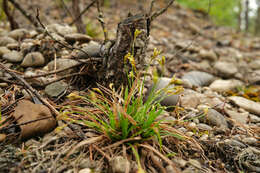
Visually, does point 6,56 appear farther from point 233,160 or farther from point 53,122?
point 233,160

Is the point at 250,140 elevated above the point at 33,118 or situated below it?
below

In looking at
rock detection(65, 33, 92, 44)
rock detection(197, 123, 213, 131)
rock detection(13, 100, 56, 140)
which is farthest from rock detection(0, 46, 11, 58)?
rock detection(197, 123, 213, 131)

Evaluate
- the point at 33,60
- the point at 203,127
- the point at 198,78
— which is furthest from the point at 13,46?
the point at 198,78

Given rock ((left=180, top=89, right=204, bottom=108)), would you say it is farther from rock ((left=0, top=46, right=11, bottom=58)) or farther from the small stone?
rock ((left=0, top=46, right=11, bottom=58))

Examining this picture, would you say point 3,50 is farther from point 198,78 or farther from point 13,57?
point 198,78

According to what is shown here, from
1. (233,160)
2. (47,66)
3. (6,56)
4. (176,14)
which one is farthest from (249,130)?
(176,14)

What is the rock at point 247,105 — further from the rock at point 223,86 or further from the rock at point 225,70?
the rock at point 225,70
